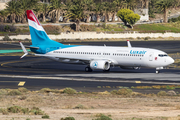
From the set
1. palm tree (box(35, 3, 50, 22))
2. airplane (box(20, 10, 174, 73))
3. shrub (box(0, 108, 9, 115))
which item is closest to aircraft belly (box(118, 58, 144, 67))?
airplane (box(20, 10, 174, 73))

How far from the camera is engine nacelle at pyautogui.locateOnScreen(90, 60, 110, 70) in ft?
157

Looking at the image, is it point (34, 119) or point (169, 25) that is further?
point (169, 25)

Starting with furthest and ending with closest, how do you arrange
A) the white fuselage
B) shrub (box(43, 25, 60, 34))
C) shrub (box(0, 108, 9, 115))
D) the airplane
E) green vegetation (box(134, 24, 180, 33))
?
1. green vegetation (box(134, 24, 180, 33))
2. shrub (box(43, 25, 60, 34))
3. the airplane
4. the white fuselage
5. shrub (box(0, 108, 9, 115))

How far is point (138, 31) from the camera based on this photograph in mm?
146250

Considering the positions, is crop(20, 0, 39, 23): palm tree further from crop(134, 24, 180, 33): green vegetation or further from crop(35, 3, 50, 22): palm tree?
crop(134, 24, 180, 33): green vegetation

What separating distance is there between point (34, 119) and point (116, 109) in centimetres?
739

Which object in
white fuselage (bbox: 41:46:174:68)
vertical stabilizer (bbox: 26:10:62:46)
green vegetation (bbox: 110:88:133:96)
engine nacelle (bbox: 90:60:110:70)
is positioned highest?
vertical stabilizer (bbox: 26:10:62:46)

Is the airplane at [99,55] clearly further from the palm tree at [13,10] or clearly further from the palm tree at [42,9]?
the palm tree at [42,9]

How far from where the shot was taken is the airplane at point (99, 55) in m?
46.3

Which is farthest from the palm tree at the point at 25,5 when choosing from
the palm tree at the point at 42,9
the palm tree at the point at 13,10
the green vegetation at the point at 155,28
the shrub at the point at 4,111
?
the shrub at the point at 4,111

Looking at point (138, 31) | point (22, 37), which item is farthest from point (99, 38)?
point (22, 37)

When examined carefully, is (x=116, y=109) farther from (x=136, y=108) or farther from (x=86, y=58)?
(x=86, y=58)

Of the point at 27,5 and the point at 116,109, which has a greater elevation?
the point at 27,5

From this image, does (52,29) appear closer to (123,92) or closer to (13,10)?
(13,10)
